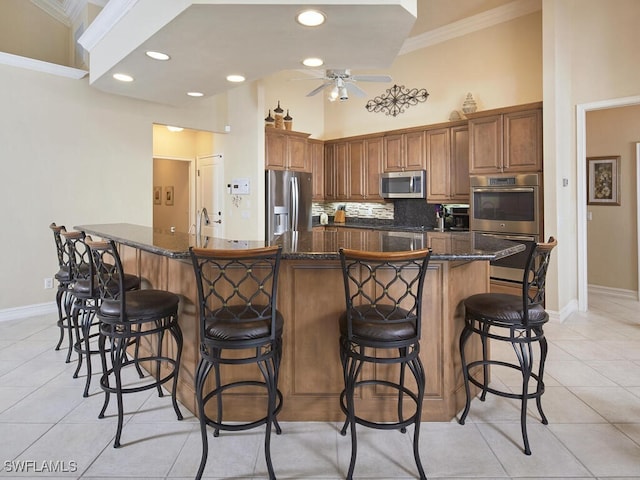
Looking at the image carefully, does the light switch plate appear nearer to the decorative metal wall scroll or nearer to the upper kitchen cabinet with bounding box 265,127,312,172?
the upper kitchen cabinet with bounding box 265,127,312,172

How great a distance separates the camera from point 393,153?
6027 mm

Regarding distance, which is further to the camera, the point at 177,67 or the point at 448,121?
the point at 448,121

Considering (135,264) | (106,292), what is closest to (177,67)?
(135,264)

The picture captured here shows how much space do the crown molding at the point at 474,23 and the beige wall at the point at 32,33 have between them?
16.5ft

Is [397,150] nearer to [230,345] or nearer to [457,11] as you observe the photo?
[457,11]

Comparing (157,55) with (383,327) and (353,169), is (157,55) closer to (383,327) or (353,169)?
(383,327)

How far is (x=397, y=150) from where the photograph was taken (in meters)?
5.98

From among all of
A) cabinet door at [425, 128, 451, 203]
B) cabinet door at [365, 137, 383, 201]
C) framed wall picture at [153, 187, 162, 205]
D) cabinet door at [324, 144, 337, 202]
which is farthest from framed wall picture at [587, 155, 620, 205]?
framed wall picture at [153, 187, 162, 205]

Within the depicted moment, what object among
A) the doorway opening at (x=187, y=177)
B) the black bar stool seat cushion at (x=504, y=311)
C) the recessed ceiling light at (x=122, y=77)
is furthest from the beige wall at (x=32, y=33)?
the black bar stool seat cushion at (x=504, y=311)

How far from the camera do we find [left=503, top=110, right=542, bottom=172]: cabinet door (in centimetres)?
443

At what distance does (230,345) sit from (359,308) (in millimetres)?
667

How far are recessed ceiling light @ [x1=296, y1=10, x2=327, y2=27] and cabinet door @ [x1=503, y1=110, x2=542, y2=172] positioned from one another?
→ 3018 millimetres

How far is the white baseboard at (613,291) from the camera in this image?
539cm
